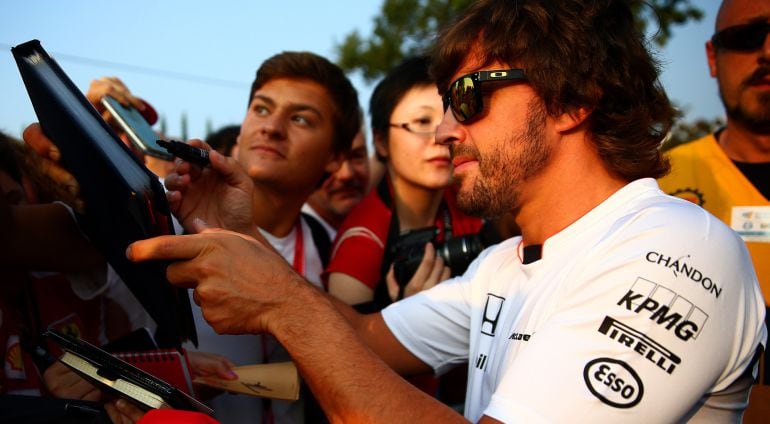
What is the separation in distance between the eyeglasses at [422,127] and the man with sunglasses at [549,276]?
0.94 m

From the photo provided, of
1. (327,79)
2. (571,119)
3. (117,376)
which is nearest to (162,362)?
(117,376)

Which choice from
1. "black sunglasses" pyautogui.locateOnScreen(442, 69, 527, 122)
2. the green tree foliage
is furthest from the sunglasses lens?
the green tree foliage

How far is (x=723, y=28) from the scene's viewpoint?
120 inches

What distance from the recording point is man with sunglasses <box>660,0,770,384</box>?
9.50 ft

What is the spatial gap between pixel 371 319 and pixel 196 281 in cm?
112

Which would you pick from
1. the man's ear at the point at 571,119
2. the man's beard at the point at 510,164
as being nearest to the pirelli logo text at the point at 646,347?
the man's beard at the point at 510,164

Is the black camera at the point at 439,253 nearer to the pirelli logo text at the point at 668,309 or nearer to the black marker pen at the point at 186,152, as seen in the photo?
the black marker pen at the point at 186,152

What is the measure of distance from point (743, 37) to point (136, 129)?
2842 millimetres

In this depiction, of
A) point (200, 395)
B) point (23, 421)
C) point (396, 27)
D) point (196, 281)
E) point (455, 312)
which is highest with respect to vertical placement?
point (396, 27)

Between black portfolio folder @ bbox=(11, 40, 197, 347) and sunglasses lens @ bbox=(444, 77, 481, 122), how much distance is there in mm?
1106

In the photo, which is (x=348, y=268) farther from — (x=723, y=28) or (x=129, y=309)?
(x=723, y=28)

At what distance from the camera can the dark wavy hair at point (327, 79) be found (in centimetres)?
355

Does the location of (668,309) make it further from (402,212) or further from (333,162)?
(333,162)

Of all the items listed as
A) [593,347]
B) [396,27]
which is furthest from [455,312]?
[396,27]
